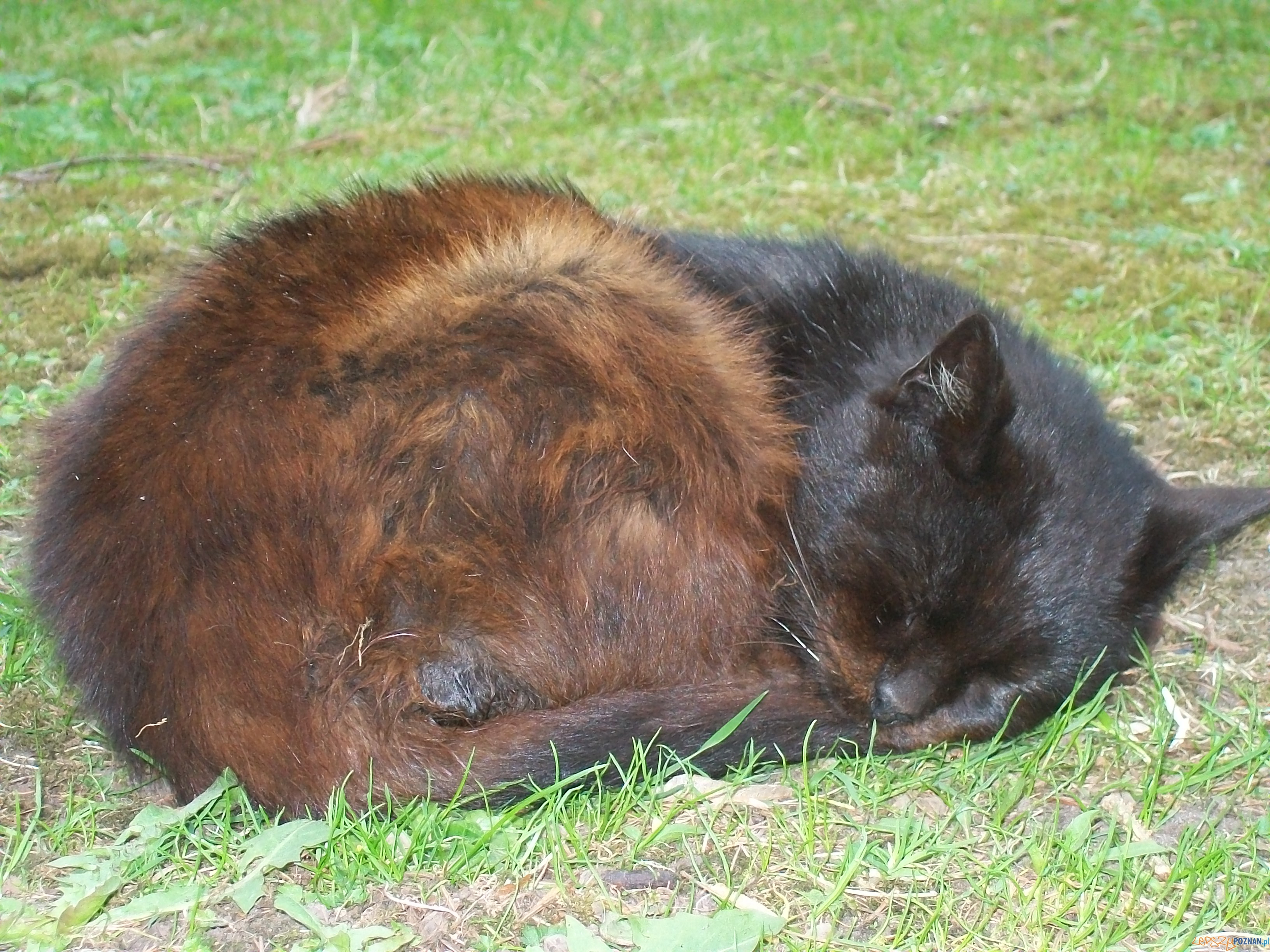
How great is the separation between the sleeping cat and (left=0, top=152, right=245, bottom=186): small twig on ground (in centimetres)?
294

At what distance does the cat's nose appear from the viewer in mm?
2529

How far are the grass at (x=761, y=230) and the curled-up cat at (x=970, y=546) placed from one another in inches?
6.7

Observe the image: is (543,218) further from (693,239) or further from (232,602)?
(232,602)

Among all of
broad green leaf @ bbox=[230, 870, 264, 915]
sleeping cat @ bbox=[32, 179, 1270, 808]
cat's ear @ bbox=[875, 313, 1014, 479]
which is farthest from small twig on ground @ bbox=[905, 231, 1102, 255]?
broad green leaf @ bbox=[230, 870, 264, 915]

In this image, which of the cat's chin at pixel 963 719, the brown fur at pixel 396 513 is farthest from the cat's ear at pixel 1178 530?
the brown fur at pixel 396 513

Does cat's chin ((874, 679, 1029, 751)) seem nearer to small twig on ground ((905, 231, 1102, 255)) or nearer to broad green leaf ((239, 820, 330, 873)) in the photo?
broad green leaf ((239, 820, 330, 873))

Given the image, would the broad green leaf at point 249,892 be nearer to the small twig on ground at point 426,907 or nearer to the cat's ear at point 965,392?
the small twig on ground at point 426,907

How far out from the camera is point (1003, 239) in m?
5.01

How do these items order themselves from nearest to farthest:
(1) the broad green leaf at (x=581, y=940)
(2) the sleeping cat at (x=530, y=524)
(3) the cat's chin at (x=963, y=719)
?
(1) the broad green leaf at (x=581, y=940) → (2) the sleeping cat at (x=530, y=524) → (3) the cat's chin at (x=963, y=719)

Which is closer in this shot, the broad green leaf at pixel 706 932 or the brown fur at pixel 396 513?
the broad green leaf at pixel 706 932

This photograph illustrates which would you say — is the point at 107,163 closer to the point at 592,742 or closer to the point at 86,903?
the point at 86,903

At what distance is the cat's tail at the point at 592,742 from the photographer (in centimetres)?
221

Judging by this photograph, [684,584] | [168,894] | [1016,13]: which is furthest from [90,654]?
[1016,13]

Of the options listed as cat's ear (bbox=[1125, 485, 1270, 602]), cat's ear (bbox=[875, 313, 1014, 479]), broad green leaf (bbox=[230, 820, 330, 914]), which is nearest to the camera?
broad green leaf (bbox=[230, 820, 330, 914])
